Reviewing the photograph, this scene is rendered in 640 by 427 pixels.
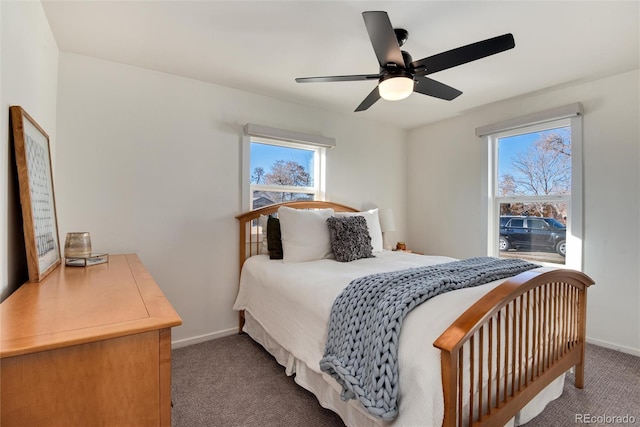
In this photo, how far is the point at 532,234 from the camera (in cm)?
319

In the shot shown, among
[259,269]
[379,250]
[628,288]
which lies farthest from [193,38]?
[628,288]

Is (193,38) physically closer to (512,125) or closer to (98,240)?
(98,240)

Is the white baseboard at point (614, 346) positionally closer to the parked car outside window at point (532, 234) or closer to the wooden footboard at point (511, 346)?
the parked car outside window at point (532, 234)

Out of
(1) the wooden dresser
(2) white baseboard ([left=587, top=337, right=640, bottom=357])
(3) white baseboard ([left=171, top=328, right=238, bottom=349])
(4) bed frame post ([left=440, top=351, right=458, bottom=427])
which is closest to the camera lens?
(1) the wooden dresser

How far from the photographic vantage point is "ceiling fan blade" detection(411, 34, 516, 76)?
4.98ft

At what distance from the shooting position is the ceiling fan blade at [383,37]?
1.40m

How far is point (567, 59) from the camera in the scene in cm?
233

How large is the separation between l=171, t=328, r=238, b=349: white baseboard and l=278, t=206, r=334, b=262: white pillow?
919 mm

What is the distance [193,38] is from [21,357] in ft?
6.66

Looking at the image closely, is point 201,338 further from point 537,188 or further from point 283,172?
point 537,188

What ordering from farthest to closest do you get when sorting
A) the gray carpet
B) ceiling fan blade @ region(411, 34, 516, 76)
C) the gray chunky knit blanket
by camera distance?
the gray carpet < ceiling fan blade @ region(411, 34, 516, 76) < the gray chunky knit blanket

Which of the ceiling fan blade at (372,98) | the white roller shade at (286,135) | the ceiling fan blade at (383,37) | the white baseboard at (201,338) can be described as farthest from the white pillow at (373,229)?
the ceiling fan blade at (383,37)

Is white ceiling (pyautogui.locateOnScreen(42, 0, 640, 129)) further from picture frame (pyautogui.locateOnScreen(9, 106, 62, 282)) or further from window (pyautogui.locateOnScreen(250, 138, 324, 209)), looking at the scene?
picture frame (pyautogui.locateOnScreen(9, 106, 62, 282))

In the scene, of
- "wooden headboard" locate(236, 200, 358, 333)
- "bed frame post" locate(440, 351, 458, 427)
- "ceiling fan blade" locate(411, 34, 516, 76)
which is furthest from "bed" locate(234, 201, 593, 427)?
"ceiling fan blade" locate(411, 34, 516, 76)
